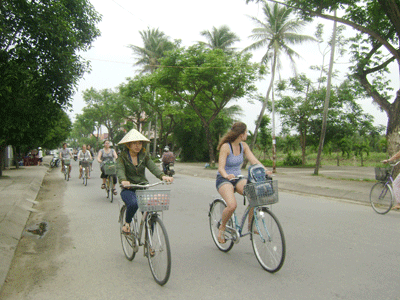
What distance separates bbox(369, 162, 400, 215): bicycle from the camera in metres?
8.15

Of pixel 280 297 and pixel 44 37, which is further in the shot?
pixel 44 37

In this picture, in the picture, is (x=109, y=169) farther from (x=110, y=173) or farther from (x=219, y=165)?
(x=219, y=165)

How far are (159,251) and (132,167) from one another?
47.9 inches

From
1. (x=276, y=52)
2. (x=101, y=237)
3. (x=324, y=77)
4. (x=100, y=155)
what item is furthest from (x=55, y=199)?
(x=324, y=77)

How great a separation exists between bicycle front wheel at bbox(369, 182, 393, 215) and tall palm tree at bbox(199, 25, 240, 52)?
1132 inches

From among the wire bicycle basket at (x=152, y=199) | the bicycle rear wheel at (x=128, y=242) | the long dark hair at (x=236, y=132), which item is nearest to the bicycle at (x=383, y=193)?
the long dark hair at (x=236, y=132)

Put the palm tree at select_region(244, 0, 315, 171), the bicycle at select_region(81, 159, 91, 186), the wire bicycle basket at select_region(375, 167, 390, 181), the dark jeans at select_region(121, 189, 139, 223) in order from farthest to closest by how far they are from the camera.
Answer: the palm tree at select_region(244, 0, 315, 171) → the bicycle at select_region(81, 159, 91, 186) → the wire bicycle basket at select_region(375, 167, 390, 181) → the dark jeans at select_region(121, 189, 139, 223)

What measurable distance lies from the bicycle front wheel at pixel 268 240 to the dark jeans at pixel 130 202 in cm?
144

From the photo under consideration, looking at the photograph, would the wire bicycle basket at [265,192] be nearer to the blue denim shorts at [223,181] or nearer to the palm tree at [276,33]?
the blue denim shorts at [223,181]

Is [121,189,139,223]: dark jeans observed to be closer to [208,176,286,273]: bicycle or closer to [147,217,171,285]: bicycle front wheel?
[147,217,171,285]: bicycle front wheel

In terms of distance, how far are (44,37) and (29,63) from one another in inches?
29.9

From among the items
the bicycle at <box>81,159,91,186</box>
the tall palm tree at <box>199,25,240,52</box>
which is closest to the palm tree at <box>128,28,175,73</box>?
the tall palm tree at <box>199,25,240,52</box>

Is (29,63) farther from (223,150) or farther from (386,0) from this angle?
(386,0)

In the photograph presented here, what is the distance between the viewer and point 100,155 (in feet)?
37.8
